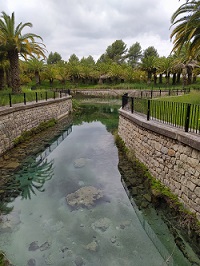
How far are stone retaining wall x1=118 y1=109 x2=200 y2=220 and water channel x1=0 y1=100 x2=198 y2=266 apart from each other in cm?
122

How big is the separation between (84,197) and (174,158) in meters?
3.34

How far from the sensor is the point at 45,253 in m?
5.42

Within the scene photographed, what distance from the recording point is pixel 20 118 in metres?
14.1

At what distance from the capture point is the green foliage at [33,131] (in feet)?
45.2

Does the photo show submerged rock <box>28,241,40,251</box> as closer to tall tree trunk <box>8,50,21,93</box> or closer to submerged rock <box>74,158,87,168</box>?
submerged rock <box>74,158,87,168</box>

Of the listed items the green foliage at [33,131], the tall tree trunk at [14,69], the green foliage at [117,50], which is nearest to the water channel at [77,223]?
the green foliage at [33,131]

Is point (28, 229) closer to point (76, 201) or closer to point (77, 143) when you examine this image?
point (76, 201)

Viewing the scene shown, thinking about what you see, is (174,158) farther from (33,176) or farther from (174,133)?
(33,176)

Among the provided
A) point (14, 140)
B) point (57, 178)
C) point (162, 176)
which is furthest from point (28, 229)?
point (14, 140)

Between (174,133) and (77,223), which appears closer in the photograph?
(77,223)

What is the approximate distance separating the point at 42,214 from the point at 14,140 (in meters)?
7.26

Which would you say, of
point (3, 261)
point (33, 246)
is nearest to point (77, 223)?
point (33, 246)

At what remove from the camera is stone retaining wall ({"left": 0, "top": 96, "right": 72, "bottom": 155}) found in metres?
12.0

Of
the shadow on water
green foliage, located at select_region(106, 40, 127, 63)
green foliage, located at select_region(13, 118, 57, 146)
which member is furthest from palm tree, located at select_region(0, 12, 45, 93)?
green foliage, located at select_region(106, 40, 127, 63)
